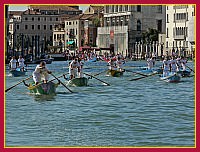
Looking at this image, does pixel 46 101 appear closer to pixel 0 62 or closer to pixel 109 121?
pixel 109 121

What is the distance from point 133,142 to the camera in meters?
10.4

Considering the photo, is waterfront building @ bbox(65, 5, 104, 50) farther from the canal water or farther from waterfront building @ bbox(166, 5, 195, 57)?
the canal water

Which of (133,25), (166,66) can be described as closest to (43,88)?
(166,66)

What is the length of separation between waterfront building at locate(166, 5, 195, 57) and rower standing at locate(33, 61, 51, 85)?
40.2 meters

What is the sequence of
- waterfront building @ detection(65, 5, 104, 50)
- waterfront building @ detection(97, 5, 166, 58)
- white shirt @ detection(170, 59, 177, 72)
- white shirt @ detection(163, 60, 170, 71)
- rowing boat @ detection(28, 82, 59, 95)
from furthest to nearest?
waterfront building @ detection(65, 5, 104, 50) → waterfront building @ detection(97, 5, 166, 58) → white shirt @ detection(170, 59, 177, 72) → white shirt @ detection(163, 60, 170, 71) → rowing boat @ detection(28, 82, 59, 95)

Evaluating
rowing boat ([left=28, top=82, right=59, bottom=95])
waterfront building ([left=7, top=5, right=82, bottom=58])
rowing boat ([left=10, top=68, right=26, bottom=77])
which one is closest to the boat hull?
rowing boat ([left=10, top=68, right=26, bottom=77])

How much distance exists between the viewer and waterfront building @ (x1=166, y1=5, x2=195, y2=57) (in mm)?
58156

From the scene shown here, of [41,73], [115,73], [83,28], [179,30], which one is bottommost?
[115,73]

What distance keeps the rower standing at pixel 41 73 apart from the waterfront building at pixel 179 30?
40231mm

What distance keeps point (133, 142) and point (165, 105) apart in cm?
625

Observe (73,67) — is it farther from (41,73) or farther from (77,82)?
(41,73)

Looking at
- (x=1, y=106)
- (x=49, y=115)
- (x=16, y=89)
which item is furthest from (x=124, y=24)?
(x=1, y=106)

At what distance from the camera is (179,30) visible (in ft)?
201

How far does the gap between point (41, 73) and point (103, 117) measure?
3539 millimetres
